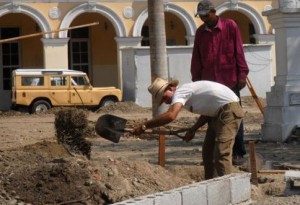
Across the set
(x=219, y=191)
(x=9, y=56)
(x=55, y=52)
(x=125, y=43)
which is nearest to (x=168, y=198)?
(x=219, y=191)

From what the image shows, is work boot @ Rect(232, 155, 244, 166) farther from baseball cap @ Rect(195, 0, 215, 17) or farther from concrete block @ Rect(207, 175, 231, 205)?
concrete block @ Rect(207, 175, 231, 205)

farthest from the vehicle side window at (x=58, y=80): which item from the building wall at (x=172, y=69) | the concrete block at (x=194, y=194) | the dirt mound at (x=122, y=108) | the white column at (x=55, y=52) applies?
the concrete block at (x=194, y=194)

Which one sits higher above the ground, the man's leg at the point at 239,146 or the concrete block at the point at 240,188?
the man's leg at the point at 239,146

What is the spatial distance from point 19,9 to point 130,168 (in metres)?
24.9

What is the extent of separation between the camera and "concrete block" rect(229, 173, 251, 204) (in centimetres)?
880

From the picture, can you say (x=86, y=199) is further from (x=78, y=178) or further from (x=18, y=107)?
(x=18, y=107)

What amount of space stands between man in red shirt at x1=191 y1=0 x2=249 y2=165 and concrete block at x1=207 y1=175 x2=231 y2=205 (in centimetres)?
271

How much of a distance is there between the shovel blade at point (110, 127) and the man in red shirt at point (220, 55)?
7.83ft

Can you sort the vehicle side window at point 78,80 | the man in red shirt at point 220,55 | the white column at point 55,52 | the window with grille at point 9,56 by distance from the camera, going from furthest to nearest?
1. the window with grille at point 9,56
2. the white column at point 55,52
3. the vehicle side window at point 78,80
4. the man in red shirt at point 220,55

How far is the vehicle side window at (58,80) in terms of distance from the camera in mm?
32312

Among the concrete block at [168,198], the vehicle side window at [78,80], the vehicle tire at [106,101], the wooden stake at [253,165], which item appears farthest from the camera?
the vehicle tire at [106,101]

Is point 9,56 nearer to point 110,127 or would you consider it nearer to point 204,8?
point 204,8

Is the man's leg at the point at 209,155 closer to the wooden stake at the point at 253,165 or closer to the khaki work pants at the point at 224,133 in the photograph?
the khaki work pants at the point at 224,133

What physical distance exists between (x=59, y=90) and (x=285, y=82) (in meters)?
17.7
